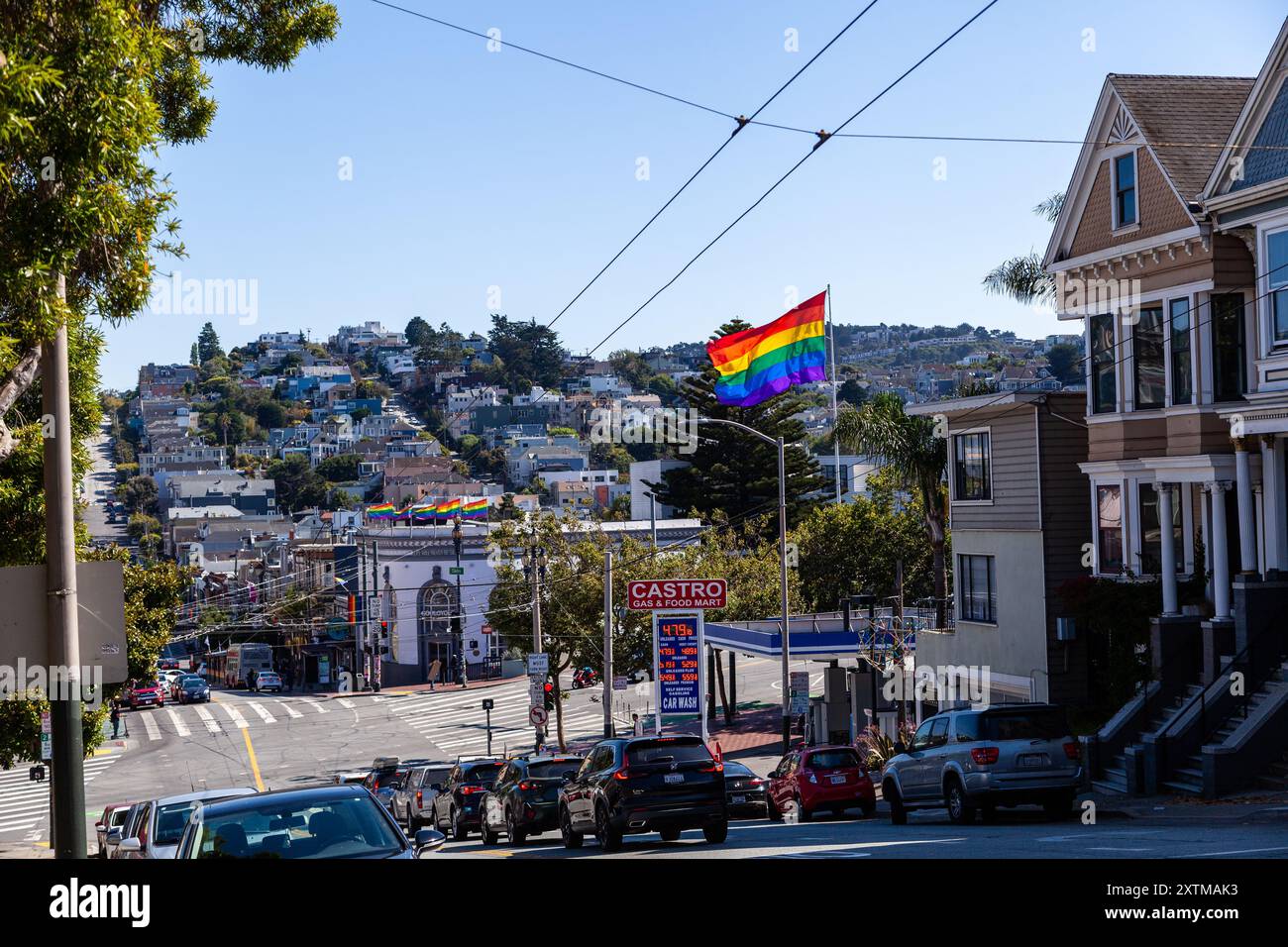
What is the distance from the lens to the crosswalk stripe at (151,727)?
68.5m

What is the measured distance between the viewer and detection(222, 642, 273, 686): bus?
107 meters

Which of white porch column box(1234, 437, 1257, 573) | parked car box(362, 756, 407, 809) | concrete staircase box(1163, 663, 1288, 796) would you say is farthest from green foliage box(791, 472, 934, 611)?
concrete staircase box(1163, 663, 1288, 796)

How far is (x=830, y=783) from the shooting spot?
27.4 meters

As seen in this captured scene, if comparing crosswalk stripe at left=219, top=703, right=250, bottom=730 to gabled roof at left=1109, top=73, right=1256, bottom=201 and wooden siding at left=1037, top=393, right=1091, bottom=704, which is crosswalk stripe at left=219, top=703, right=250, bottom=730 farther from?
gabled roof at left=1109, top=73, right=1256, bottom=201

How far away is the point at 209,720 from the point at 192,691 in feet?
43.5

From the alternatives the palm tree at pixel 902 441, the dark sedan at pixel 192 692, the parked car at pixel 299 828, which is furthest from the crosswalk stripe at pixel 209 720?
the parked car at pixel 299 828

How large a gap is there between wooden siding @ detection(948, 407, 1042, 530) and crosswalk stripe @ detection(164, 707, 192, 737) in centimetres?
4558

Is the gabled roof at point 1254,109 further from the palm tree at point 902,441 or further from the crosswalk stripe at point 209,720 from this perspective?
the crosswalk stripe at point 209,720

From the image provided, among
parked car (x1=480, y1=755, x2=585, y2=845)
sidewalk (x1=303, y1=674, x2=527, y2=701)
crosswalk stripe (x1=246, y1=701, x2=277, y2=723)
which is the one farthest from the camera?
sidewalk (x1=303, y1=674, x2=527, y2=701)

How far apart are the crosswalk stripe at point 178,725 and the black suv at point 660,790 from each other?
172ft

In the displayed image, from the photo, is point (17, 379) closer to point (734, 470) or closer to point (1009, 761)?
point (1009, 761)
